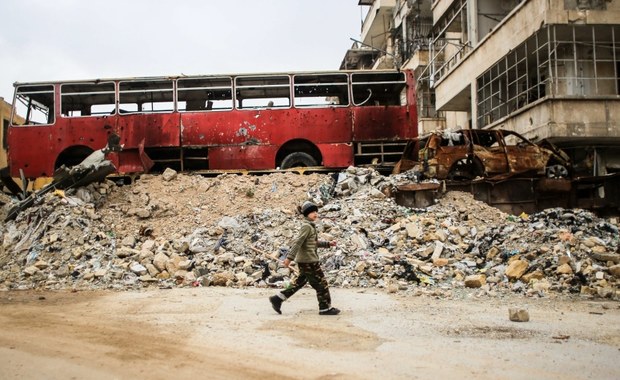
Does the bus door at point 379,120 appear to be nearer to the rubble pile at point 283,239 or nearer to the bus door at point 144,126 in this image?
the rubble pile at point 283,239

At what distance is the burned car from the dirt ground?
204 inches

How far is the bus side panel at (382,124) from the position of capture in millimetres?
14188

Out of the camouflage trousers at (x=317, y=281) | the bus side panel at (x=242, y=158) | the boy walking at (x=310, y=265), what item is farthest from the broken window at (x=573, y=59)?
the camouflage trousers at (x=317, y=281)

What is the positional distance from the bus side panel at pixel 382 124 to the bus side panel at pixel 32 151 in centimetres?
797

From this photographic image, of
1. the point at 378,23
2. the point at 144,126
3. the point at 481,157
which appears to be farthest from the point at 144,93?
the point at 378,23

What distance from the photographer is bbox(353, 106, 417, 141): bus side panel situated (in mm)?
14188

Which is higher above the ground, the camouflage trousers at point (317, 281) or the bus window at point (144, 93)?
the bus window at point (144, 93)

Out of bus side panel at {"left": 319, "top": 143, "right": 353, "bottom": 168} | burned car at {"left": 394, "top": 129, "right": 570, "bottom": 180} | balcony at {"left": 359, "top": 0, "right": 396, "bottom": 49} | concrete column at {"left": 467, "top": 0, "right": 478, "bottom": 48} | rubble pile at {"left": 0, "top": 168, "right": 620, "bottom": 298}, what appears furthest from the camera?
balcony at {"left": 359, "top": 0, "right": 396, "bottom": 49}

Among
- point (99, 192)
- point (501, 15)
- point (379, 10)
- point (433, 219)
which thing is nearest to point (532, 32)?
point (501, 15)

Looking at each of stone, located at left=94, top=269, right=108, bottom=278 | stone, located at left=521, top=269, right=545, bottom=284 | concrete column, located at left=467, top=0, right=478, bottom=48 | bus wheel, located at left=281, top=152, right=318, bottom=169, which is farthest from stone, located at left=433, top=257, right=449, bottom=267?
concrete column, located at left=467, top=0, right=478, bottom=48

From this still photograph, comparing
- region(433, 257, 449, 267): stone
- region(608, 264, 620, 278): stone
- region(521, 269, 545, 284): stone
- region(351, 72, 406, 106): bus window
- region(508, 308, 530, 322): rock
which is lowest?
region(508, 308, 530, 322): rock

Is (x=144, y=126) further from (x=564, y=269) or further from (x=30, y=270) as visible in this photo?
(x=564, y=269)

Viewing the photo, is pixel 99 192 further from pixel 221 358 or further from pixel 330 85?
pixel 221 358

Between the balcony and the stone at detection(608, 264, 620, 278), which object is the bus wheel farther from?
the balcony
